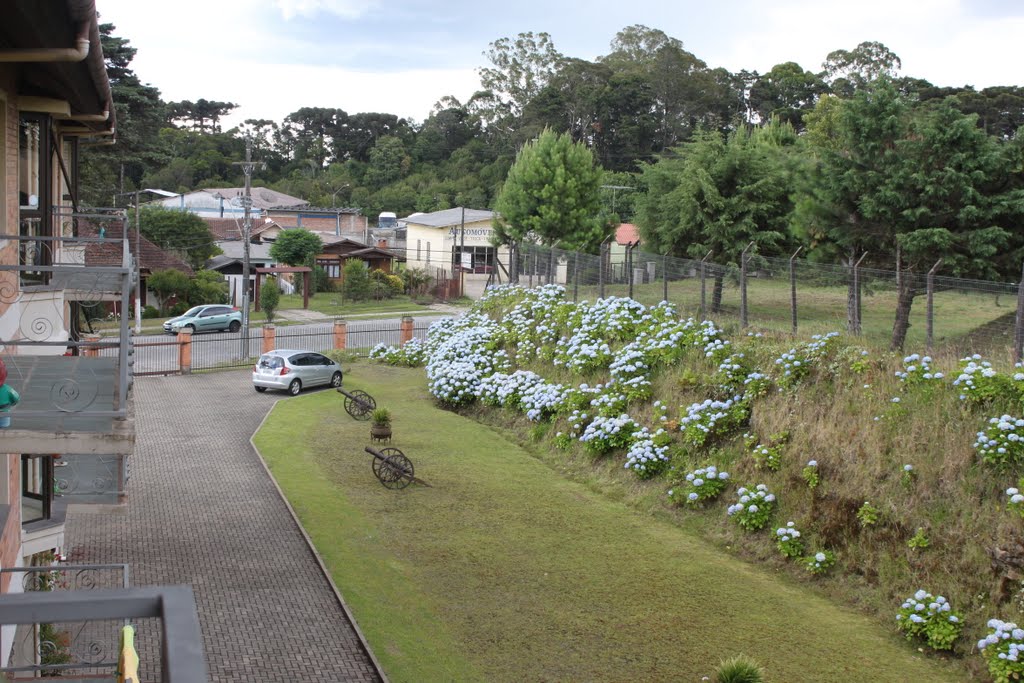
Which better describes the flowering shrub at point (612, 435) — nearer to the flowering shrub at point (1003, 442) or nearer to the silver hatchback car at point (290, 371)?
the flowering shrub at point (1003, 442)

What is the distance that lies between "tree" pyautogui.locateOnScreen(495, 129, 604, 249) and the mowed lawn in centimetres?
2905

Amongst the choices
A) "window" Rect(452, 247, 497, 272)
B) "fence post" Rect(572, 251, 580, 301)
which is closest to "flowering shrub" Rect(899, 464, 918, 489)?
"fence post" Rect(572, 251, 580, 301)

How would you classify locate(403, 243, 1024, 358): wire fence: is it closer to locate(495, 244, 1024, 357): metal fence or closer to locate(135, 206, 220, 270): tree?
locate(495, 244, 1024, 357): metal fence

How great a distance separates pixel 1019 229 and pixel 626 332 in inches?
349

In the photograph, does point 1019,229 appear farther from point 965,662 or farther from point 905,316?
point 965,662

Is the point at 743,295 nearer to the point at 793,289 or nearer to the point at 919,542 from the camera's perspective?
the point at 793,289

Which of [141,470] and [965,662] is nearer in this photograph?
[965,662]

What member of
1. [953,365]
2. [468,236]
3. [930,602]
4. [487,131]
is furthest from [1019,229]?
[487,131]

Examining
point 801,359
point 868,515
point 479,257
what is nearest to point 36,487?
point 868,515

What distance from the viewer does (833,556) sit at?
15.1 m

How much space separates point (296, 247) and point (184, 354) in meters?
24.5

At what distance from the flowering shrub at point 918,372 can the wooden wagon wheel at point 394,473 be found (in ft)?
30.5

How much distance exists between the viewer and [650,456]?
19.3 metres

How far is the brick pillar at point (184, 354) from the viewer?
103 feet
